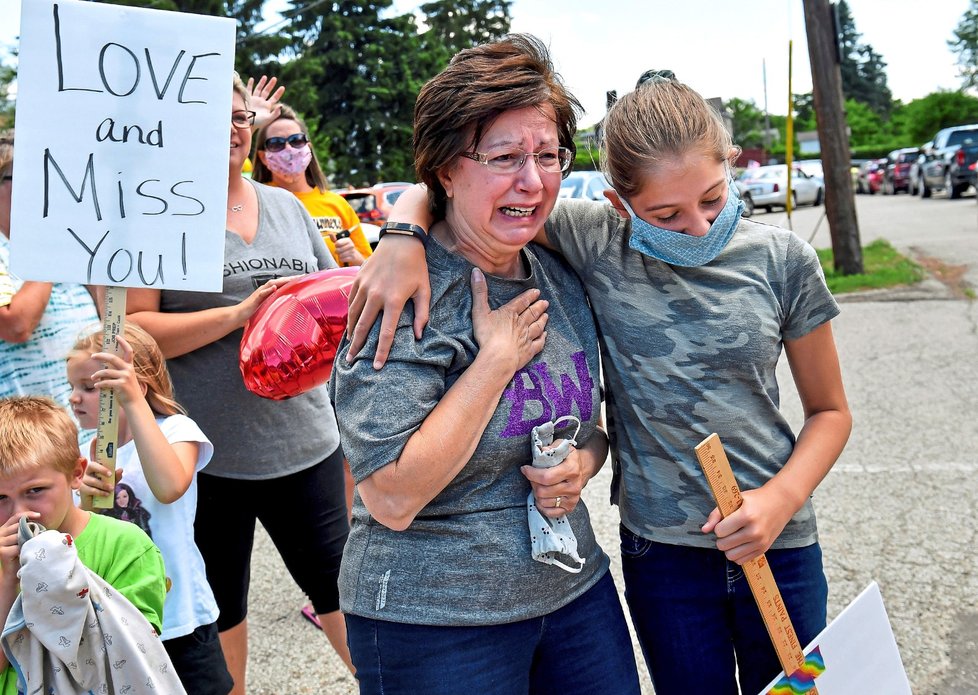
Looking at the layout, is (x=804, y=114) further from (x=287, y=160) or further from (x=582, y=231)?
(x=582, y=231)

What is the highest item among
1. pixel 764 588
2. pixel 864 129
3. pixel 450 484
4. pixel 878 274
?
pixel 864 129

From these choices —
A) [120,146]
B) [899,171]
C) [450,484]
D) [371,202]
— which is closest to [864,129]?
[899,171]

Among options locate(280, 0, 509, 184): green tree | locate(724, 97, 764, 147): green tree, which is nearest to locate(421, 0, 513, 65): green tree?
locate(280, 0, 509, 184): green tree

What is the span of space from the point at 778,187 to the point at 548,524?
89.7 ft

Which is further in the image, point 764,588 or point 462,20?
point 462,20

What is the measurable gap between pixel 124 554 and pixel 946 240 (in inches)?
585

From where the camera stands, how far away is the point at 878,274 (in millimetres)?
10883

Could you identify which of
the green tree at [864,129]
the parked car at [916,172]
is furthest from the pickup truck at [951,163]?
the green tree at [864,129]

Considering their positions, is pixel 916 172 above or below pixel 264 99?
below

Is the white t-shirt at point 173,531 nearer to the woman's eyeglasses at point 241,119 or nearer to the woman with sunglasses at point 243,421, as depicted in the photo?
the woman with sunglasses at point 243,421

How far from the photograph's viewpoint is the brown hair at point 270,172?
171 inches

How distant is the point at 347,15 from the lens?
38.4 metres

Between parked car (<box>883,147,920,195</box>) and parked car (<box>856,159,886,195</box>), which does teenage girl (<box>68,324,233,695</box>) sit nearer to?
parked car (<box>883,147,920,195</box>)

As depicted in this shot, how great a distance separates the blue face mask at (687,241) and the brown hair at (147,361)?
143cm
